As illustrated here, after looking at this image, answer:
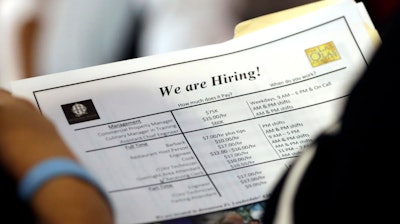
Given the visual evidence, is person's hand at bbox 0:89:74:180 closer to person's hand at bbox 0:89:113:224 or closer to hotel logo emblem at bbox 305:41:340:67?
person's hand at bbox 0:89:113:224

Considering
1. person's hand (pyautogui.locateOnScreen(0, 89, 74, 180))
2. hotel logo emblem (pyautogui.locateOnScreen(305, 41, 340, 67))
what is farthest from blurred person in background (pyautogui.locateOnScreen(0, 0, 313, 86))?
person's hand (pyautogui.locateOnScreen(0, 89, 74, 180))

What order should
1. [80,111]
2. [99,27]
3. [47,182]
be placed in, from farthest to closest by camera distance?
[99,27] < [80,111] < [47,182]

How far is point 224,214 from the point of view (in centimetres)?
48

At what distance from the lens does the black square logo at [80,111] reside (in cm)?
50

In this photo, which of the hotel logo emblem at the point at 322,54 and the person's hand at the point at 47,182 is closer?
the person's hand at the point at 47,182

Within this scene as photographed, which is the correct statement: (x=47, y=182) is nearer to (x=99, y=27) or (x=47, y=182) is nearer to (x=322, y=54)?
(x=322, y=54)

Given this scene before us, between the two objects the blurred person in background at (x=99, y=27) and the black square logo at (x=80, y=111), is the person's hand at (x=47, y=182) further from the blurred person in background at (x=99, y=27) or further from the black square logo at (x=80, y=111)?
the blurred person in background at (x=99, y=27)

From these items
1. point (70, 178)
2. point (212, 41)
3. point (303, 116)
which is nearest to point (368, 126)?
point (70, 178)

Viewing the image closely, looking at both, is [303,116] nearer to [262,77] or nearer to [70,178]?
[262,77]

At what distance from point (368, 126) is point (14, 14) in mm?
566

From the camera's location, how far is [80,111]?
50 cm

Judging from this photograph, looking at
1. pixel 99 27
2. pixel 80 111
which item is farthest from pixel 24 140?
pixel 99 27

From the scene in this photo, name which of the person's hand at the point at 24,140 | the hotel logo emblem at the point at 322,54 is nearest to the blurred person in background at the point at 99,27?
the hotel logo emblem at the point at 322,54

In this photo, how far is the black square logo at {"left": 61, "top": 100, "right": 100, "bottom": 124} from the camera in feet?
1.63
